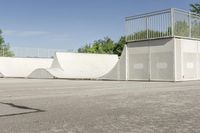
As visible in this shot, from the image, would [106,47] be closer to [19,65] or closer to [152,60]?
[19,65]

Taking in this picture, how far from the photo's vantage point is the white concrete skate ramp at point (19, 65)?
42.1m

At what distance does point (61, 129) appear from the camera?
5.13 meters

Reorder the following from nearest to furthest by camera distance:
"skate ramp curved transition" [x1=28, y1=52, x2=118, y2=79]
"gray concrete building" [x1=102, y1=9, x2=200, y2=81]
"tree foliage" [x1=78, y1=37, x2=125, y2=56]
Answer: "gray concrete building" [x1=102, y1=9, x2=200, y2=81] → "skate ramp curved transition" [x1=28, y1=52, x2=118, y2=79] → "tree foliage" [x1=78, y1=37, x2=125, y2=56]

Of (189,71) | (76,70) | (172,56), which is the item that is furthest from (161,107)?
(76,70)

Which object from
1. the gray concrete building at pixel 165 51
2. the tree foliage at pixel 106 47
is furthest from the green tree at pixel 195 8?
the gray concrete building at pixel 165 51

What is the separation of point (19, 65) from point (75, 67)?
10.7 metres

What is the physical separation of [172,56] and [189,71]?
7.55 feet

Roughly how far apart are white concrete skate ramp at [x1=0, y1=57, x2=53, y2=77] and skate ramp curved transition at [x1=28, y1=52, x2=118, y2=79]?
693 cm

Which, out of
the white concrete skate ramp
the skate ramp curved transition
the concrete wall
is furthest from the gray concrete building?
the white concrete skate ramp

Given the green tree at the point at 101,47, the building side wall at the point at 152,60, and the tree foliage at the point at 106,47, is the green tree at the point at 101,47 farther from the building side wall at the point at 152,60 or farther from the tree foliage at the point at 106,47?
the building side wall at the point at 152,60

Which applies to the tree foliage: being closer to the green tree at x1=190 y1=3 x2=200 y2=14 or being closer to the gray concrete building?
the green tree at x1=190 y1=3 x2=200 y2=14

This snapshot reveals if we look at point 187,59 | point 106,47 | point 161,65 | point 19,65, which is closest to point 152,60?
point 161,65

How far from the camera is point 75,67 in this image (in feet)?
123

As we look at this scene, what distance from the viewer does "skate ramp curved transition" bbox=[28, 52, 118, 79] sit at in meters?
34.5
